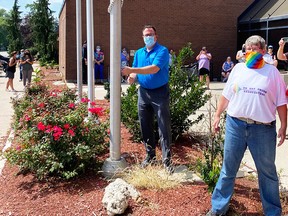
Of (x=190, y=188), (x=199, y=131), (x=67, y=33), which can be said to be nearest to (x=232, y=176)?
(x=190, y=188)

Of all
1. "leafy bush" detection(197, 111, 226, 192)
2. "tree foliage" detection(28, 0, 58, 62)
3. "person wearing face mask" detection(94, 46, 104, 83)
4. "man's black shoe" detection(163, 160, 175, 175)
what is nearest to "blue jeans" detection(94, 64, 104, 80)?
"person wearing face mask" detection(94, 46, 104, 83)

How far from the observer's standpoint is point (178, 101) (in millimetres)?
6367

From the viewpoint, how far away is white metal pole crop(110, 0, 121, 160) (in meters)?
4.49

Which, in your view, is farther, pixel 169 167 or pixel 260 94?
pixel 169 167

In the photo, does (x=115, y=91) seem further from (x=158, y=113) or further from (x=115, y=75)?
(x=158, y=113)

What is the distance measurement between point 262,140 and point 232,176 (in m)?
0.47

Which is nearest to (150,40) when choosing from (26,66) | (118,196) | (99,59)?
(118,196)

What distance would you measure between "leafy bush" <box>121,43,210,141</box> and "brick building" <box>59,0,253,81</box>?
13.3m

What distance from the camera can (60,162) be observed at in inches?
180

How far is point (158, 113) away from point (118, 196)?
1295mm

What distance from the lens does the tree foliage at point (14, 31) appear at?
49.1 metres

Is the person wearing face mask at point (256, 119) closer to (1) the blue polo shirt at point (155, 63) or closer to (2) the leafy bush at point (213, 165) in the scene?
(2) the leafy bush at point (213, 165)

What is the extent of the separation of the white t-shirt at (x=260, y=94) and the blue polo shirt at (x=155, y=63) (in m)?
1.32

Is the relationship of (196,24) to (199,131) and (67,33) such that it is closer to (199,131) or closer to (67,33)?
(67,33)
